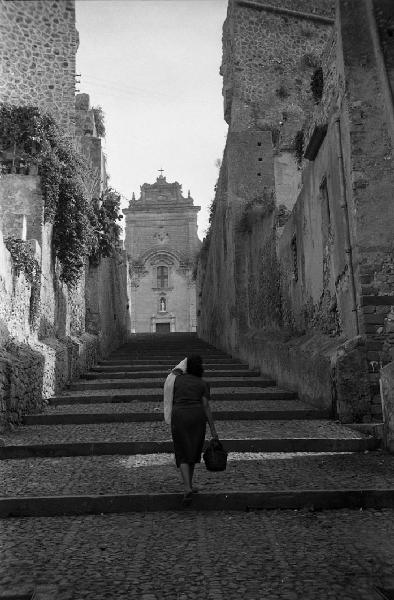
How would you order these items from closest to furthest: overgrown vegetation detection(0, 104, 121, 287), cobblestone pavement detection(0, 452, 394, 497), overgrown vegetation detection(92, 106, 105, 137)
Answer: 1. cobblestone pavement detection(0, 452, 394, 497)
2. overgrown vegetation detection(0, 104, 121, 287)
3. overgrown vegetation detection(92, 106, 105, 137)

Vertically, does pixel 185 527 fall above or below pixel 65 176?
below

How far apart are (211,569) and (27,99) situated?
52.9 ft

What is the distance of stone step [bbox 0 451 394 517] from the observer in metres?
4.76

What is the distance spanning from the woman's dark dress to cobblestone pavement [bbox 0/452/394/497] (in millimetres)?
368

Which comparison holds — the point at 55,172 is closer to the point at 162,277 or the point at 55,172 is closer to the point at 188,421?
the point at 188,421

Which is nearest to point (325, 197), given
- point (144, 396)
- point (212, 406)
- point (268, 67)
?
point (212, 406)

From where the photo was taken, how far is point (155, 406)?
918cm

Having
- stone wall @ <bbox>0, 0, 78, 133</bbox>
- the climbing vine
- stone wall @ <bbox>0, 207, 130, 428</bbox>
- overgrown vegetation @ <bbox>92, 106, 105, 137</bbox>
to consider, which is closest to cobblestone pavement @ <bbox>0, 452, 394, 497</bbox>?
stone wall @ <bbox>0, 207, 130, 428</bbox>

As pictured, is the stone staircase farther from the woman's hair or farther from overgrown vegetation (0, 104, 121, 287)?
overgrown vegetation (0, 104, 121, 287)

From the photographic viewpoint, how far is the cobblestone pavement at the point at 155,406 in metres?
8.78

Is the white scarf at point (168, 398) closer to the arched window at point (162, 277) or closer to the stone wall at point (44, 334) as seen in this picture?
the stone wall at point (44, 334)

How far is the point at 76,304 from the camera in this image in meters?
13.5

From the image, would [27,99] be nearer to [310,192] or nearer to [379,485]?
[310,192]

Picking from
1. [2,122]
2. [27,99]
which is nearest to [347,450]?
[2,122]
